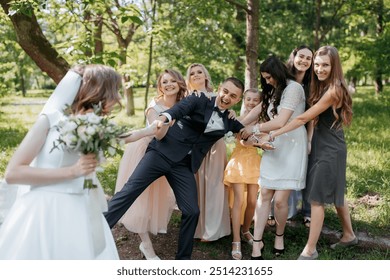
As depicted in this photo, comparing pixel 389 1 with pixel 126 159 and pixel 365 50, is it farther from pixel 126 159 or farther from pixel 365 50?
pixel 126 159

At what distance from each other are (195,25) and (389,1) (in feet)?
19.4

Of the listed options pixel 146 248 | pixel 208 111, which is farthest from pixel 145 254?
pixel 208 111

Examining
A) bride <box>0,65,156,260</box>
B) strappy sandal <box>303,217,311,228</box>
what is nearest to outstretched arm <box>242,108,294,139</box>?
strappy sandal <box>303,217,311,228</box>

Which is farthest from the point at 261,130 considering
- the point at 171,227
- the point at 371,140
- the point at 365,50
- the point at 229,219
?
the point at 365,50

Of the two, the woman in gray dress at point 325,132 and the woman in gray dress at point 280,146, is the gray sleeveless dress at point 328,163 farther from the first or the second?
the woman in gray dress at point 280,146

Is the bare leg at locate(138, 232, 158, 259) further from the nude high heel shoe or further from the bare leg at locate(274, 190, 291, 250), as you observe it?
the bare leg at locate(274, 190, 291, 250)

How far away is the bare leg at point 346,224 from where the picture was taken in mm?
4785

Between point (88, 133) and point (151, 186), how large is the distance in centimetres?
230

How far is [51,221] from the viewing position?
2.80 m

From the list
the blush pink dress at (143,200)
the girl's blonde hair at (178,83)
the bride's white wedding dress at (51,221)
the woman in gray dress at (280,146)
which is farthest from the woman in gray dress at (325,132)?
the bride's white wedding dress at (51,221)

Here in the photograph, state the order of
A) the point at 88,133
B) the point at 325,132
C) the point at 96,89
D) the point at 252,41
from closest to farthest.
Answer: the point at 88,133 < the point at 96,89 < the point at 325,132 < the point at 252,41

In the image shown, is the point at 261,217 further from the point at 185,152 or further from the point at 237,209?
the point at 185,152

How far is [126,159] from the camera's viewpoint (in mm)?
4848

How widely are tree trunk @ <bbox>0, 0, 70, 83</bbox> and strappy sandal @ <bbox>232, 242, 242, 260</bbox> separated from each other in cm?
331
